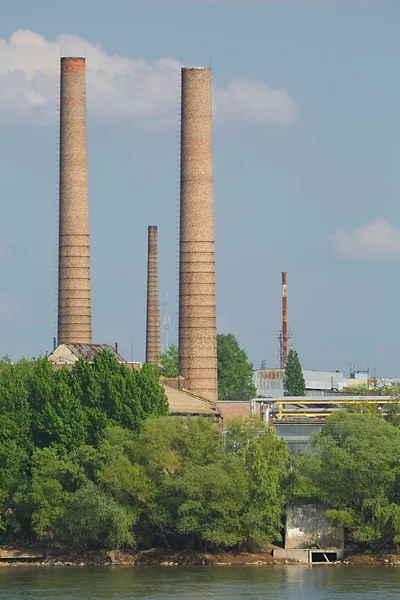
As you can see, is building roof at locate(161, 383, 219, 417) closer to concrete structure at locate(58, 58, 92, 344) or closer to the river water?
concrete structure at locate(58, 58, 92, 344)

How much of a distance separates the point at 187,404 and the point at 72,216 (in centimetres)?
1394

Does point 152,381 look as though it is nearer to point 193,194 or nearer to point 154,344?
point 193,194

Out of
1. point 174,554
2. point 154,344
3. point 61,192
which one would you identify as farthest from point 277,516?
point 154,344

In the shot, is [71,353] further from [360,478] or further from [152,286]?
[152,286]

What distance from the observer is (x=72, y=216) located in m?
81.4

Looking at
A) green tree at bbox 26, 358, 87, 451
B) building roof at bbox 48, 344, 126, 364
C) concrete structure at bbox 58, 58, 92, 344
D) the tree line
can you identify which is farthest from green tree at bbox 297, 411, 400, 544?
concrete structure at bbox 58, 58, 92, 344

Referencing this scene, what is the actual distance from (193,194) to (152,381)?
12212mm

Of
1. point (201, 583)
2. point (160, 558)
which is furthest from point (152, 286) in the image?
point (201, 583)

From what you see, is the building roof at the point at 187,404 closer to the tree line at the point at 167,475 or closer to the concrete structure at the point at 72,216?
the tree line at the point at 167,475

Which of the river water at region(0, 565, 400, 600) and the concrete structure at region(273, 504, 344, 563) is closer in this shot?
the river water at region(0, 565, 400, 600)

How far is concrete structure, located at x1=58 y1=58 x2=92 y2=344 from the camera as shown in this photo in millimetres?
81312

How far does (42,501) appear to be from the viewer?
61.5m

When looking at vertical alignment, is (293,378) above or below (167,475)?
above

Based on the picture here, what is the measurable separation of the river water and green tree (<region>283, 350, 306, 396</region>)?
188ft
